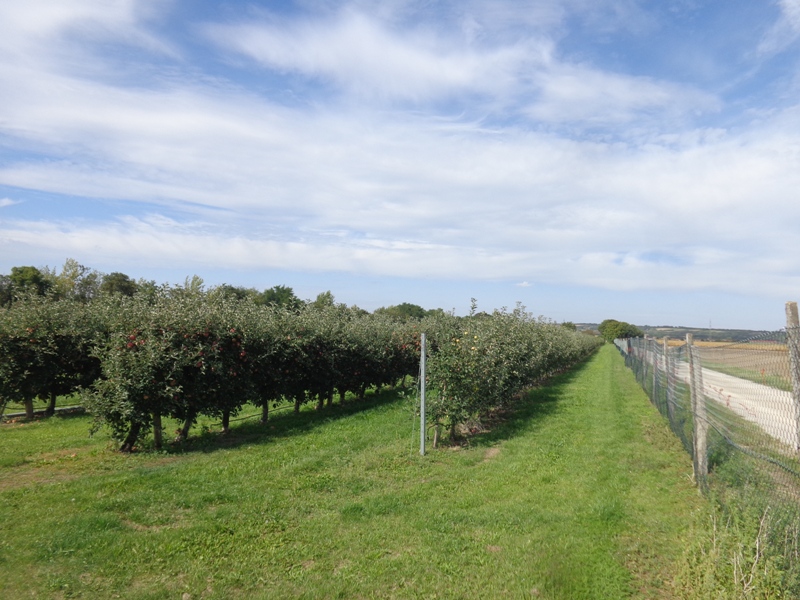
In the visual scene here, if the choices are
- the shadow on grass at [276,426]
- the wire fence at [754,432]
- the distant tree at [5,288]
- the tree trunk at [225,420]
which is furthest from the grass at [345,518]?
the distant tree at [5,288]

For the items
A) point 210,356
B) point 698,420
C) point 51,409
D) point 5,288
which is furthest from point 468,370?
point 5,288

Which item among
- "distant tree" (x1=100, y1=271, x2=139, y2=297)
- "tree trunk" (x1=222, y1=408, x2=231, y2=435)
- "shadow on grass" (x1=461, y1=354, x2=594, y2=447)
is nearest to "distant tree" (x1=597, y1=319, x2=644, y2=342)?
"distant tree" (x1=100, y1=271, x2=139, y2=297)

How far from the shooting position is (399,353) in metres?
16.0

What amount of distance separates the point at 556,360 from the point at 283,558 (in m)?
18.8

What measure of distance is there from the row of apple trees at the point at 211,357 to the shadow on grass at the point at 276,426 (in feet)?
1.12

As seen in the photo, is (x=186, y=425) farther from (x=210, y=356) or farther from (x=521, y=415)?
(x=521, y=415)

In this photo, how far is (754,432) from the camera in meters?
4.56

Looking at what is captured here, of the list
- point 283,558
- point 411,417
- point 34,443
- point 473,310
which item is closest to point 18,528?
point 283,558

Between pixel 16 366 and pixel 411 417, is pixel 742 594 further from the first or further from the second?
pixel 16 366

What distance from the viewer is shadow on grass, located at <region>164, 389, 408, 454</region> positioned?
8.79 metres

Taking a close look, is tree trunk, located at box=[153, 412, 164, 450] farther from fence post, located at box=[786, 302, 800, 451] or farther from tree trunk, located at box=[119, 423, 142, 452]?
fence post, located at box=[786, 302, 800, 451]

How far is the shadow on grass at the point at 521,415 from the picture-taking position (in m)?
9.41

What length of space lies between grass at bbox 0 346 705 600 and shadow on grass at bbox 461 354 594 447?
0.28 meters

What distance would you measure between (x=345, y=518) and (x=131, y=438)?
4.51 m
